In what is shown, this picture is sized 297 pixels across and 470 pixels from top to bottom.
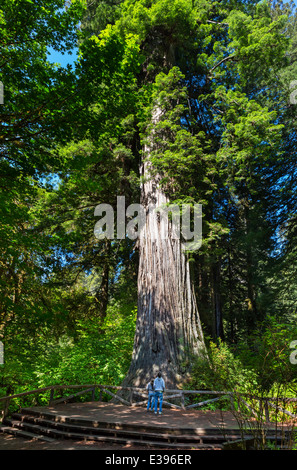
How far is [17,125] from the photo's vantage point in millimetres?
5039

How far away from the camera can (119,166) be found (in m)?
13.5

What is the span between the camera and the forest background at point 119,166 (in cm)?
509

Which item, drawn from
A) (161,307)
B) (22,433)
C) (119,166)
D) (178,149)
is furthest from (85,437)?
(119,166)

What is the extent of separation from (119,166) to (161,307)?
23.1ft

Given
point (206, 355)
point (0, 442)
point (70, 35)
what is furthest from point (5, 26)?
point (206, 355)

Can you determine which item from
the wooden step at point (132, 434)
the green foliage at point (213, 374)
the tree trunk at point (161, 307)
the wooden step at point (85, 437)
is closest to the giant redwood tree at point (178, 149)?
the tree trunk at point (161, 307)

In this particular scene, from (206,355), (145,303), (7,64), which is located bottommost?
(206,355)

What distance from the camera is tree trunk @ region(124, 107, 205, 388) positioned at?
8719 millimetres

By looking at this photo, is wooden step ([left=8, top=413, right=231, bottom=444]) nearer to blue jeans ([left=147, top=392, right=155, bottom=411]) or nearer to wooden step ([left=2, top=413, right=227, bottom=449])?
wooden step ([left=2, top=413, right=227, bottom=449])

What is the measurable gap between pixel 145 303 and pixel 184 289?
1.45 metres

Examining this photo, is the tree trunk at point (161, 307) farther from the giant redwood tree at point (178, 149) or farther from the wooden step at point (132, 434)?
the wooden step at point (132, 434)

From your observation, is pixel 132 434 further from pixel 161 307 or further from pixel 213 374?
pixel 161 307

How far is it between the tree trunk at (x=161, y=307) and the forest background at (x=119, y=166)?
0.55m
